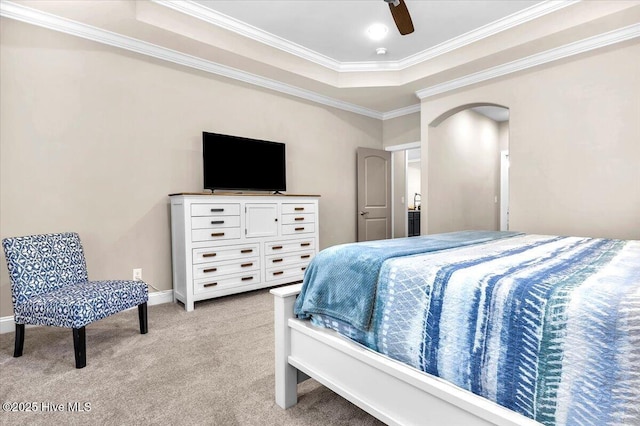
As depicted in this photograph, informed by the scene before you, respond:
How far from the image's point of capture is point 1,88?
2621 mm

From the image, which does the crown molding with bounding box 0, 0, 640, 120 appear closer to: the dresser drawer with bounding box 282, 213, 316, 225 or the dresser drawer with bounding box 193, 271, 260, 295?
the dresser drawer with bounding box 282, 213, 316, 225

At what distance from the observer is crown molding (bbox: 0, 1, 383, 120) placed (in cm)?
271

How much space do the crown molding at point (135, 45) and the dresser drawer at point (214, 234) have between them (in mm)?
1799

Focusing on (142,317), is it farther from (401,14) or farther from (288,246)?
(401,14)

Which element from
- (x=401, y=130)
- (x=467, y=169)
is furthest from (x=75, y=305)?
(x=467, y=169)

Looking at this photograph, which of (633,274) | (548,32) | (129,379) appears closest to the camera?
(633,274)

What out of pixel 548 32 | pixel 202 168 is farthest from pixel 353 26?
pixel 202 168

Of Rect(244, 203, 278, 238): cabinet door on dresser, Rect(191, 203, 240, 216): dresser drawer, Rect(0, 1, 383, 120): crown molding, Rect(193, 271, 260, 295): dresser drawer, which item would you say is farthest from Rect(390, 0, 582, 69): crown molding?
Rect(193, 271, 260, 295): dresser drawer

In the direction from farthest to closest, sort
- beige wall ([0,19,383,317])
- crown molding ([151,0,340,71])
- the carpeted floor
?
1. crown molding ([151,0,340,71])
2. beige wall ([0,19,383,317])
3. the carpeted floor

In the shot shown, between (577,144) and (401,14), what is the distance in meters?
2.42

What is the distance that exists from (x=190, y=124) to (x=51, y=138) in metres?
1.20

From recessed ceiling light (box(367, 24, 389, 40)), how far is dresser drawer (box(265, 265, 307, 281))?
8.58ft

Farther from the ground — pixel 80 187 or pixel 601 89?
pixel 601 89

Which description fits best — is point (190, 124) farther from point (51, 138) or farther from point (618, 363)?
point (618, 363)
